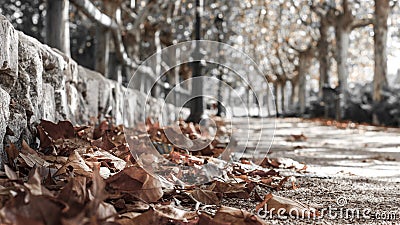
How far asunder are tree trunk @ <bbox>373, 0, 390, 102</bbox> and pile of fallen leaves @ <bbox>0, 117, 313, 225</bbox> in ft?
41.2

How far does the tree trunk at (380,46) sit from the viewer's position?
1417 centimetres

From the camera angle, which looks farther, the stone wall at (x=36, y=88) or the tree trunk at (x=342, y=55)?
the tree trunk at (x=342, y=55)

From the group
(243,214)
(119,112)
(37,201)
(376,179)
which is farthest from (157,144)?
(119,112)

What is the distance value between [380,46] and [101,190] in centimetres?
1424

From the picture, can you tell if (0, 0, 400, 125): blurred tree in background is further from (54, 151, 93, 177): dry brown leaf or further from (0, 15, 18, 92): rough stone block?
(54, 151, 93, 177): dry brown leaf

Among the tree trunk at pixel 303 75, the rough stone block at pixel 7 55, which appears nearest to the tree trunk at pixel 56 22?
the rough stone block at pixel 7 55

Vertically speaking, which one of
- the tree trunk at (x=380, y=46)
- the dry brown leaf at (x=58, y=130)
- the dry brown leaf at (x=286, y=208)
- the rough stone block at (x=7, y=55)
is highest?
the tree trunk at (x=380, y=46)

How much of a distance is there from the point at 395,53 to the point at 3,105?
29421 millimetres

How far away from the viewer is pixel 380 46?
14.4 meters

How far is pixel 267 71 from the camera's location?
4272cm

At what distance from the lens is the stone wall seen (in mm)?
1997

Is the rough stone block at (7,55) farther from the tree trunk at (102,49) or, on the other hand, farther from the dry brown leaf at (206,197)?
the tree trunk at (102,49)

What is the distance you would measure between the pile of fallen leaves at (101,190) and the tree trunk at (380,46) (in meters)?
12.6

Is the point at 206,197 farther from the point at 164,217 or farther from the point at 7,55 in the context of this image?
the point at 7,55
